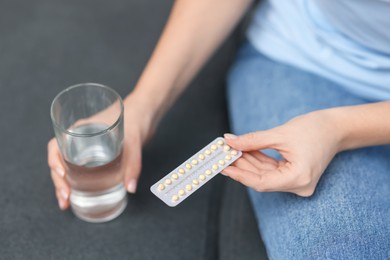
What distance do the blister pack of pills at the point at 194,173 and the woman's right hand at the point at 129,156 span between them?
4.6 inches

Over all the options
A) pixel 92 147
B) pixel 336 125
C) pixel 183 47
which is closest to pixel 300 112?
pixel 336 125

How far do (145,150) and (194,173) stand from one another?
253 millimetres

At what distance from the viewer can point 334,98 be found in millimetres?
917

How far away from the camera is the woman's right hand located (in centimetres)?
82

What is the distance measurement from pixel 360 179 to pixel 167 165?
33cm

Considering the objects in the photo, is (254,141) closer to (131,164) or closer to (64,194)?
(131,164)

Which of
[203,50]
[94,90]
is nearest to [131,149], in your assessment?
[94,90]

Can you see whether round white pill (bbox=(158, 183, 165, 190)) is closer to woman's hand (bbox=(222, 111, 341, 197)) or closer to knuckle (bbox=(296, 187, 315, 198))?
woman's hand (bbox=(222, 111, 341, 197))

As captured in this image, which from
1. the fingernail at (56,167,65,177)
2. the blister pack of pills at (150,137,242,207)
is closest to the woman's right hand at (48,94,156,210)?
the fingernail at (56,167,65,177)

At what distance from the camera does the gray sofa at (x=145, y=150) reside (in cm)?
85

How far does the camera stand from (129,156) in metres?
0.84

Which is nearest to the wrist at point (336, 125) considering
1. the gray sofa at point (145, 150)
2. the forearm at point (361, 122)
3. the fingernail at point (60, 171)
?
the forearm at point (361, 122)

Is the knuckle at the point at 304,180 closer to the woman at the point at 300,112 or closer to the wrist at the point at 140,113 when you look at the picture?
the woman at the point at 300,112

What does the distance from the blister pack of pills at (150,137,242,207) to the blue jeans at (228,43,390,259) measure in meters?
0.14
